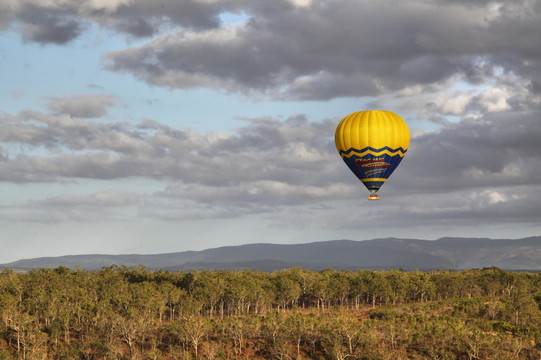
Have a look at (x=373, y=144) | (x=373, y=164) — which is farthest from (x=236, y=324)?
(x=373, y=144)

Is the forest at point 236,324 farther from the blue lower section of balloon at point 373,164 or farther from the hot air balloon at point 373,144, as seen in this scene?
the hot air balloon at point 373,144

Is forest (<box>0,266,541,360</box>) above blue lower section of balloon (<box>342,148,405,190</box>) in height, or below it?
below

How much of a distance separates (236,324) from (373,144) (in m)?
43.1

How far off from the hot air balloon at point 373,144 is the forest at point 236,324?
29.3m

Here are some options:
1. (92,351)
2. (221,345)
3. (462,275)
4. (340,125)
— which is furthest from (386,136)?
(462,275)

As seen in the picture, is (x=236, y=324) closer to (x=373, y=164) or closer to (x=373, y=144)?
(x=373, y=164)

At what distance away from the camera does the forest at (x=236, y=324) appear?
112 metres

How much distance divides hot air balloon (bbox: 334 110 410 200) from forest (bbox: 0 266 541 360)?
29347 mm

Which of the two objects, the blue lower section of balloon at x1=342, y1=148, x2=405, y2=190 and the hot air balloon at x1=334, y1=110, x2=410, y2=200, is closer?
the hot air balloon at x1=334, y1=110, x2=410, y2=200

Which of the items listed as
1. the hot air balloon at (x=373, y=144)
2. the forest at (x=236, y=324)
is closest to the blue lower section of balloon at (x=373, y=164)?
the hot air balloon at (x=373, y=144)

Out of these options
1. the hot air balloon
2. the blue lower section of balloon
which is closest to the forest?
the blue lower section of balloon

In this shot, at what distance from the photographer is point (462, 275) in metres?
197

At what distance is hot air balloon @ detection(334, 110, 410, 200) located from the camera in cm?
10250

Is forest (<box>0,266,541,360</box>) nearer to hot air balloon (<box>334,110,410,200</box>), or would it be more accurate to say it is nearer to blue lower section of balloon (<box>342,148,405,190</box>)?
blue lower section of balloon (<box>342,148,405,190</box>)
